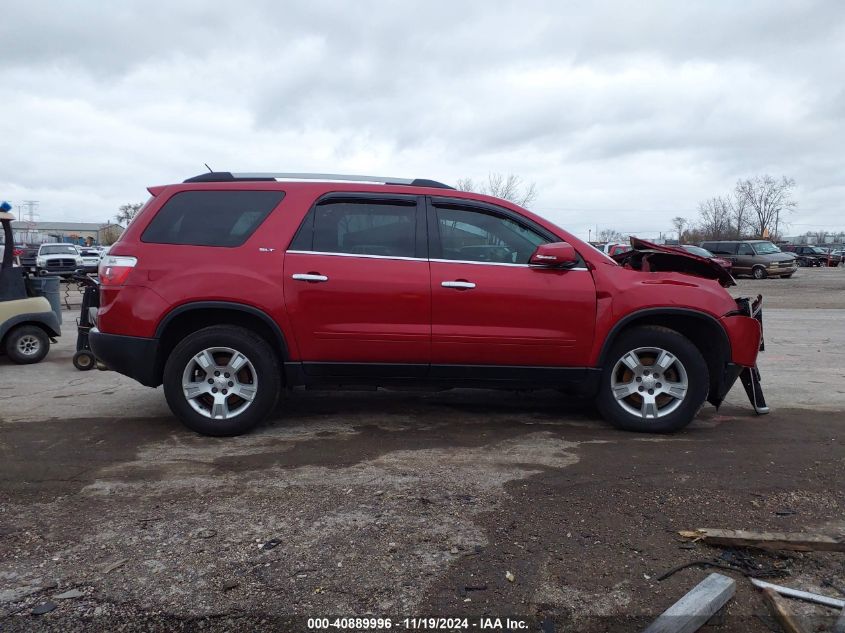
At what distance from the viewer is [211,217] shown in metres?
4.81

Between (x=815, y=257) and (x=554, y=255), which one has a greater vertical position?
(x=815, y=257)

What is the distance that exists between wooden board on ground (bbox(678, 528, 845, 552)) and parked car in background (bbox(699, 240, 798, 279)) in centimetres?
2940

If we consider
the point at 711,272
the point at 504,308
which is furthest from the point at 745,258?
the point at 504,308

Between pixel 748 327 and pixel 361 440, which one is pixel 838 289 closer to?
pixel 748 327

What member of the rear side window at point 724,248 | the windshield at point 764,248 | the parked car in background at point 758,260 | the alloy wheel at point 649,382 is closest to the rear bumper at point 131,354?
the alloy wheel at point 649,382

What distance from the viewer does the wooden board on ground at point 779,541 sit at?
2.98 m

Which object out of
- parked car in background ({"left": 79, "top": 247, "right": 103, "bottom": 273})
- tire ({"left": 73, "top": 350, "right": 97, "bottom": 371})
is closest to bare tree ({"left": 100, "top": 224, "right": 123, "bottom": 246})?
parked car in background ({"left": 79, "top": 247, "right": 103, "bottom": 273})

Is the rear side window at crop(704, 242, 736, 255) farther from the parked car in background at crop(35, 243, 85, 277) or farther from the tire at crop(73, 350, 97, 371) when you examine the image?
the tire at crop(73, 350, 97, 371)

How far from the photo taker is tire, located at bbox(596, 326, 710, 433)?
189 inches

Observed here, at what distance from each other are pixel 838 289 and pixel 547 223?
73.6 feet

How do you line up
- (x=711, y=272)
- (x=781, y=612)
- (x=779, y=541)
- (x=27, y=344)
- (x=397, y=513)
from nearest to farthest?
(x=781, y=612) < (x=779, y=541) < (x=397, y=513) < (x=711, y=272) < (x=27, y=344)

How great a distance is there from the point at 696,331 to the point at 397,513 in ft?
10.00

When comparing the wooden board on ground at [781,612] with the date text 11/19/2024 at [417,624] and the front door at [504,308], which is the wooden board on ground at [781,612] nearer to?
the date text 11/19/2024 at [417,624]

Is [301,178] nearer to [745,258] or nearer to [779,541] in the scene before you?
[779,541]
